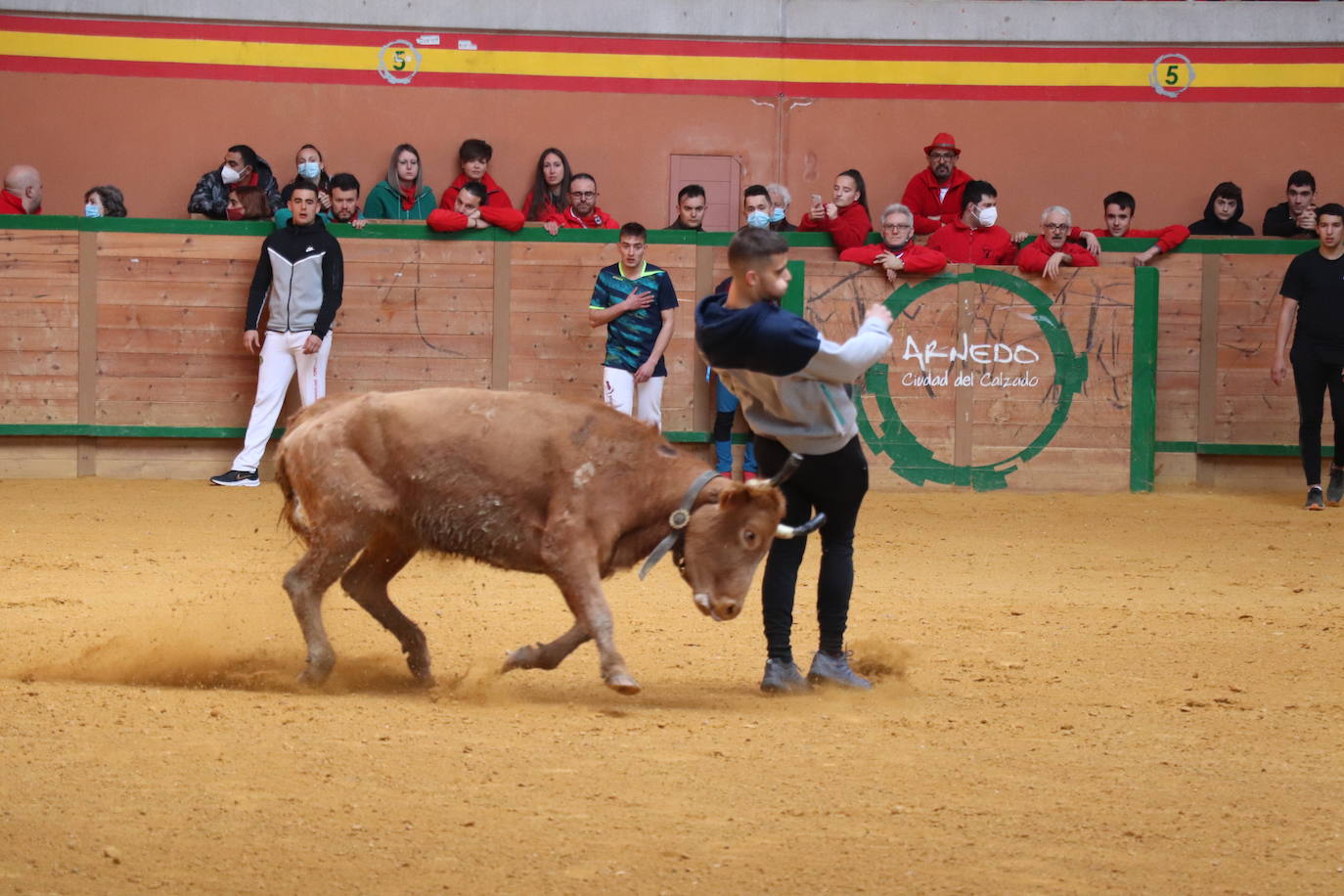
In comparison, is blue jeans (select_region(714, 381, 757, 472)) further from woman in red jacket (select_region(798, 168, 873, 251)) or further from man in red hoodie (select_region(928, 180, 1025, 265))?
man in red hoodie (select_region(928, 180, 1025, 265))

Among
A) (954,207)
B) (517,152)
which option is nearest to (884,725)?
(954,207)

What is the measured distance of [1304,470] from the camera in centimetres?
1291

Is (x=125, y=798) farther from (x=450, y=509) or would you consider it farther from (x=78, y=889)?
(x=450, y=509)

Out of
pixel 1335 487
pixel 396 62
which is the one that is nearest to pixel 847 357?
pixel 1335 487

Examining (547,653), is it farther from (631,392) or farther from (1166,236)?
(1166,236)

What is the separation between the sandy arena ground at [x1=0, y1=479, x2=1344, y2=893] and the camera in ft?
13.6

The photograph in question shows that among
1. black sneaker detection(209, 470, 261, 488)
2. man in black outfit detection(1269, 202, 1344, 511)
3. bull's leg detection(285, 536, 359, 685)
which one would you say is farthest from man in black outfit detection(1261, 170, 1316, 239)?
bull's leg detection(285, 536, 359, 685)

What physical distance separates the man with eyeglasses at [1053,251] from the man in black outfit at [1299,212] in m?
1.82

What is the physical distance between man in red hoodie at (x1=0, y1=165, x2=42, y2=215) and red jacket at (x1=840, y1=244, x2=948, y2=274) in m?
6.61

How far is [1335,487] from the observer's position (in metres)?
12.9

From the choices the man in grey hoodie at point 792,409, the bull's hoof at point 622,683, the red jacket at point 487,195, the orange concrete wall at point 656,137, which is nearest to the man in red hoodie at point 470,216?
the red jacket at point 487,195

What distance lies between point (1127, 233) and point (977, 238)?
1363 mm

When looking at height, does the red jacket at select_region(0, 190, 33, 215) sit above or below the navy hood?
above

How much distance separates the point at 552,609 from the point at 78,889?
451 centimetres
